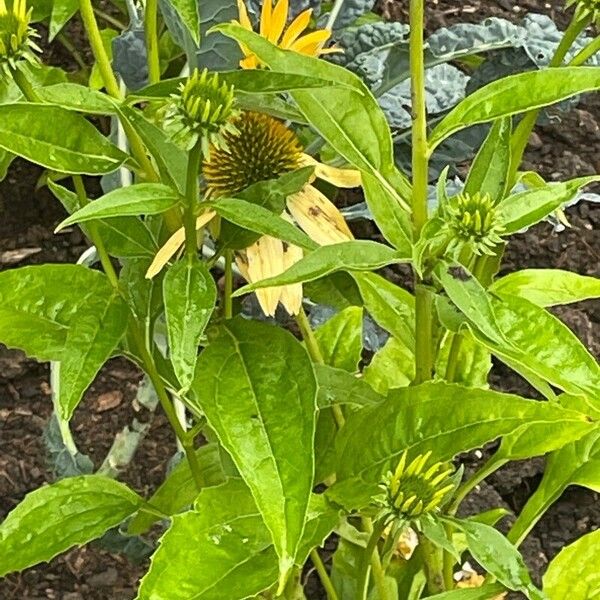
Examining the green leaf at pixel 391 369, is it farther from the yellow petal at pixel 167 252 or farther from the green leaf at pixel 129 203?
the green leaf at pixel 129 203

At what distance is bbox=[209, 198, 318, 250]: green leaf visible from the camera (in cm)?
50

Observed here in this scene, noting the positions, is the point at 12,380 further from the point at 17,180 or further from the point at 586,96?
the point at 586,96

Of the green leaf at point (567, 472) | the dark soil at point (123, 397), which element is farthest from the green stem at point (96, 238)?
the dark soil at point (123, 397)

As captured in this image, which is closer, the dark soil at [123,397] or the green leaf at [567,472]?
the green leaf at [567,472]

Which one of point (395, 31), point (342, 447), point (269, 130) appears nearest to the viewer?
point (342, 447)

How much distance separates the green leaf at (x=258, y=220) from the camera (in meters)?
0.50

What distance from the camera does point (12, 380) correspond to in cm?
117

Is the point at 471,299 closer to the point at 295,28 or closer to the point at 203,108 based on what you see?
the point at 203,108

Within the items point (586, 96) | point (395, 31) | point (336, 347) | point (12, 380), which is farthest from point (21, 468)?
point (586, 96)

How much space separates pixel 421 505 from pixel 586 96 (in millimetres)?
949

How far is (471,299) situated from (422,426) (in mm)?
97

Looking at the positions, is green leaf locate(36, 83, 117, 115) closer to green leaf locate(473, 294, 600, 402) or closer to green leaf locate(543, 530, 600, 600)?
green leaf locate(473, 294, 600, 402)

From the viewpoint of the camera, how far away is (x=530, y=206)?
52cm

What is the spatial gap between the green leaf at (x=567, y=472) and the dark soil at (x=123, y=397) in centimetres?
35
